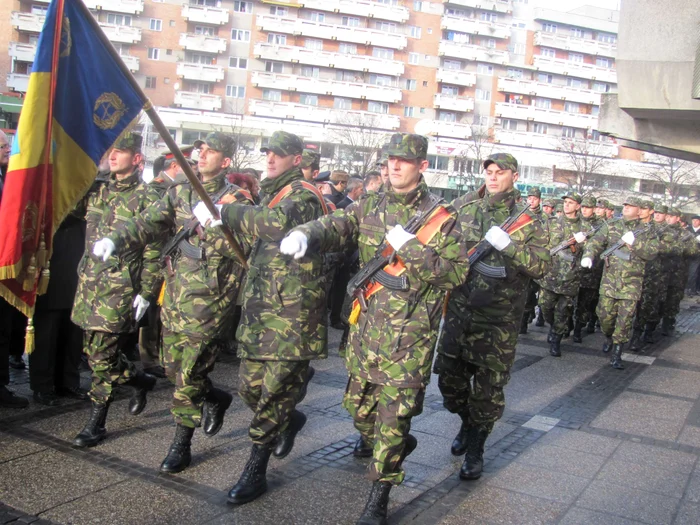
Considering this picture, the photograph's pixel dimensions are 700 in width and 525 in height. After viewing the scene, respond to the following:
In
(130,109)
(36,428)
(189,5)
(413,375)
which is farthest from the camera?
(189,5)

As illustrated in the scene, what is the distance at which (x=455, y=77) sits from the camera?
73.6 m

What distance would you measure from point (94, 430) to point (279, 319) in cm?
175

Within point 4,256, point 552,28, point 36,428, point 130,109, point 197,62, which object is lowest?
point 36,428

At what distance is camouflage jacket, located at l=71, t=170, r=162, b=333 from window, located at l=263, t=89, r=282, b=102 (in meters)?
63.5

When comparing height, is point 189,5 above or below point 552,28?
below

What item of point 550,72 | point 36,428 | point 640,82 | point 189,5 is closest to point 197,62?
point 189,5

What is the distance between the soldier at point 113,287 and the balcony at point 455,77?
2764 inches

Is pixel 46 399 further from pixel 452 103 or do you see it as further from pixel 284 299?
pixel 452 103

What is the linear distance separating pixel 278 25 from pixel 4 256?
6719cm

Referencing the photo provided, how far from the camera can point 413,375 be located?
14.6ft

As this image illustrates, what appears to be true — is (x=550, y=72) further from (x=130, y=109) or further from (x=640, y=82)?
(x=130, y=109)

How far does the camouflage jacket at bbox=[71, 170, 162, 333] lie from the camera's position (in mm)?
5629

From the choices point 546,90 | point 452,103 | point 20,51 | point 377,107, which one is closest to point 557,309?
point 20,51

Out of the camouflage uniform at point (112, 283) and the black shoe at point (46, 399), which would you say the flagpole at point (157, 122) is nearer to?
the camouflage uniform at point (112, 283)
